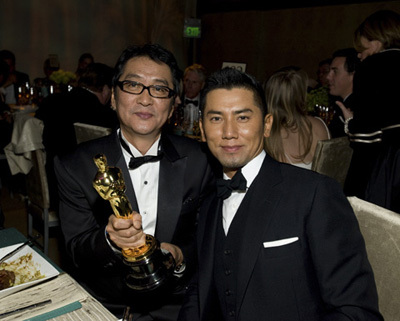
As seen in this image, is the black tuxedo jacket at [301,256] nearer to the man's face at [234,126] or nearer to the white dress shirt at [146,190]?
the man's face at [234,126]

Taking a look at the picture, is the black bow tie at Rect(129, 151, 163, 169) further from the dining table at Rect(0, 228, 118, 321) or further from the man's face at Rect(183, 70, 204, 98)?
the man's face at Rect(183, 70, 204, 98)

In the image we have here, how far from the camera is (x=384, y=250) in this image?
144 cm

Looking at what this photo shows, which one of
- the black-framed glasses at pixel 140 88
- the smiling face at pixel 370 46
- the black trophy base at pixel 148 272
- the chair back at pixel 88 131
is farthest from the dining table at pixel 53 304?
the smiling face at pixel 370 46

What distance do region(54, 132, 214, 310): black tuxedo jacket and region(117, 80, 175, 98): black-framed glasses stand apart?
297 mm

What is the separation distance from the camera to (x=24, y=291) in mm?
1351

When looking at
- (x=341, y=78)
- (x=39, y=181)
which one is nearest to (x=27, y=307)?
(x=39, y=181)

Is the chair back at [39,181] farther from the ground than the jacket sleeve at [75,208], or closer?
closer

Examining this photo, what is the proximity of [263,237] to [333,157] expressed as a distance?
2.02 m

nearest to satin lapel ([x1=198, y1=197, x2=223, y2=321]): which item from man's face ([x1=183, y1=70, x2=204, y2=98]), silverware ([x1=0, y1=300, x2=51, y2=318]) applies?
Result: silverware ([x1=0, y1=300, x2=51, y2=318])

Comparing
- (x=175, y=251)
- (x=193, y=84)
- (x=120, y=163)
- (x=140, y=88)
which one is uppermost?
(x=140, y=88)

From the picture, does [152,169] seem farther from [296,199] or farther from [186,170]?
[296,199]

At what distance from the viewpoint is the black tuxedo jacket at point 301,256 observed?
134cm

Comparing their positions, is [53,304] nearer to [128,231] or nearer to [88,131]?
[128,231]

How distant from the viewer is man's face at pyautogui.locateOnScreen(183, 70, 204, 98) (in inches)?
237
